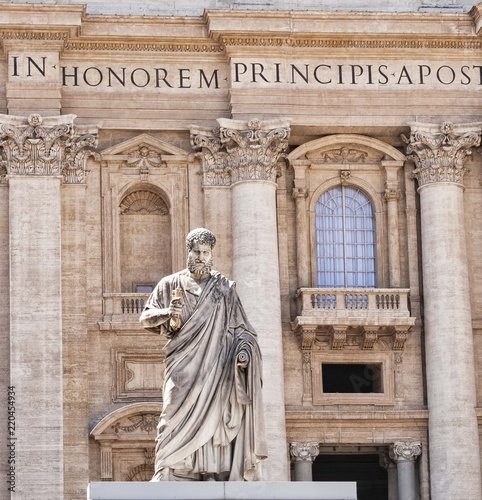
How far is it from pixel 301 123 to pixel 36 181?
4.93 metres

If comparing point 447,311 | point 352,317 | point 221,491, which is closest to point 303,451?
point 352,317

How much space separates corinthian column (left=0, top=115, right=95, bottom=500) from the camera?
3284 centimetres

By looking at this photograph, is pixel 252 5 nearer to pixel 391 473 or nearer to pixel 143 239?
pixel 143 239

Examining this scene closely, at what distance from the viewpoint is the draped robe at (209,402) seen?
54.9 ft

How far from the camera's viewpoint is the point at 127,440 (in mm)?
33594

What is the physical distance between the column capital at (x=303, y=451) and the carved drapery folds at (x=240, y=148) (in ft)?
15.6

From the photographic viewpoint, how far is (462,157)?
35375 millimetres

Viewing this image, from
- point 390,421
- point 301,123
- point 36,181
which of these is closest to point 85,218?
point 36,181

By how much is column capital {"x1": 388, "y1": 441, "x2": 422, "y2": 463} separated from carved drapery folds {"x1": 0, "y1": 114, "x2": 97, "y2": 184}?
7.62 metres

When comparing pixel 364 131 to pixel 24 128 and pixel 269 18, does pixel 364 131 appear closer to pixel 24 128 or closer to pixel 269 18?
pixel 269 18

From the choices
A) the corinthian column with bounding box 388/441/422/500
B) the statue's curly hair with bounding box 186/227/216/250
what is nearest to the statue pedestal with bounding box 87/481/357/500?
the statue's curly hair with bounding box 186/227/216/250

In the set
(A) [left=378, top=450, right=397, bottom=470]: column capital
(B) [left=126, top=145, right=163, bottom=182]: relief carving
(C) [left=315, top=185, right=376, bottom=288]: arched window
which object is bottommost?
(A) [left=378, top=450, right=397, bottom=470]: column capital

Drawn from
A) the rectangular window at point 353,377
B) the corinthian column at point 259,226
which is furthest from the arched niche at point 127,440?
the rectangular window at point 353,377

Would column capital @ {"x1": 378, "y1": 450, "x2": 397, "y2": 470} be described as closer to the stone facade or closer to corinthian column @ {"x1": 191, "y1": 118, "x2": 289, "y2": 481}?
the stone facade
